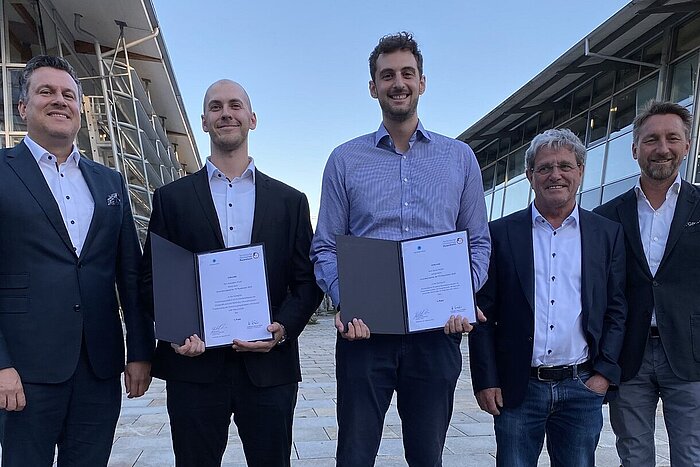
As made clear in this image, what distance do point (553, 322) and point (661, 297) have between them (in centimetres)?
63

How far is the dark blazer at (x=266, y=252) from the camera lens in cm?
250

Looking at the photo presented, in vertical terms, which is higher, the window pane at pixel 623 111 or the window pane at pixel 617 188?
the window pane at pixel 623 111

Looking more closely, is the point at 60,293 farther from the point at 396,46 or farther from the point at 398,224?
the point at 396,46

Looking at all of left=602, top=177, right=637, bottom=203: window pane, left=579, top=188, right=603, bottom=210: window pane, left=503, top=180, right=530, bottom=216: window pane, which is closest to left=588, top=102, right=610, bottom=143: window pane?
left=579, top=188, right=603, bottom=210: window pane

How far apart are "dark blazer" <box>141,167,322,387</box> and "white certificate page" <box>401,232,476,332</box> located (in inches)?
21.1

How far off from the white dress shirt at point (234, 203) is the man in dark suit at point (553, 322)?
1195 mm

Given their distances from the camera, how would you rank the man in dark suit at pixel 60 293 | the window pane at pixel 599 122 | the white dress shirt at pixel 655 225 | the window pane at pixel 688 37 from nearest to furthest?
1. the man in dark suit at pixel 60 293
2. the white dress shirt at pixel 655 225
3. the window pane at pixel 688 37
4. the window pane at pixel 599 122

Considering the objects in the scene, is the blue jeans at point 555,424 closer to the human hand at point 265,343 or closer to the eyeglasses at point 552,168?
the eyeglasses at point 552,168

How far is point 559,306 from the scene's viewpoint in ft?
8.65

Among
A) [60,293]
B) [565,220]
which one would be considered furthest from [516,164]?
[60,293]

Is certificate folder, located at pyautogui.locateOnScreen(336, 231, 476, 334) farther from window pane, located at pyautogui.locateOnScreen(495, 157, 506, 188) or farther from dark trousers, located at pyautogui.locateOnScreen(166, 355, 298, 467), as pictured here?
window pane, located at pyautogui.locateOnScreen(495, 157, 506, 188)

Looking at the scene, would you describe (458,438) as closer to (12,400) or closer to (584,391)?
(584,391)

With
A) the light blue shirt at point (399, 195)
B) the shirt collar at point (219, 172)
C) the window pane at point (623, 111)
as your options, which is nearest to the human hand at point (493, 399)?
the light blue shirt at point (399, 195)

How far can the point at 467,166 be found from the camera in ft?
8.70
